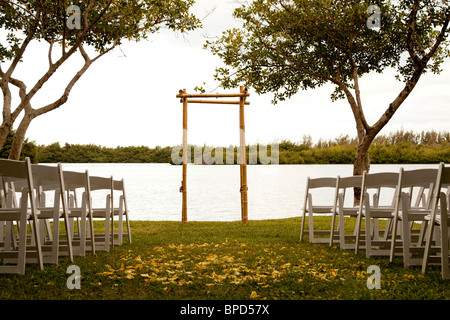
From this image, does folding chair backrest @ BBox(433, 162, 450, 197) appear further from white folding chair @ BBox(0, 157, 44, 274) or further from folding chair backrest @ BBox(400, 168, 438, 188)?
white folding chair @ BBox(0, 157, 44, 274)

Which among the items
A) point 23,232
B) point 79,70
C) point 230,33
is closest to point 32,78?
point 79,70

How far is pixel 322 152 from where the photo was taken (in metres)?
23.4

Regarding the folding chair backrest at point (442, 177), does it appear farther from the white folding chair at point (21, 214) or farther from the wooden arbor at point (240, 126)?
the wooden arbor at point (240, 126)

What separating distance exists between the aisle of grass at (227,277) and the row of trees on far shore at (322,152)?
13977 mm

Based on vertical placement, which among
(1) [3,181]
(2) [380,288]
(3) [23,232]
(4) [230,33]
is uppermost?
(4) [230,33]

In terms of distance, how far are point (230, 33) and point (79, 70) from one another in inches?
152

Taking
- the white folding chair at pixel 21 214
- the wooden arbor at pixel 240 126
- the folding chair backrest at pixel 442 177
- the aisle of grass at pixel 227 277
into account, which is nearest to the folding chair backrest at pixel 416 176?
the folding chair backrest at pixel 442 177

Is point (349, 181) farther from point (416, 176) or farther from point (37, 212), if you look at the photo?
point (37, 212)

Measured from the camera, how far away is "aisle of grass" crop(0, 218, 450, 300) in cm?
369

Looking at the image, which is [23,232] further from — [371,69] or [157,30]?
[371,69]

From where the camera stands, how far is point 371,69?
505 inches

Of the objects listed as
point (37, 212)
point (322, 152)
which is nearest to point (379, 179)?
point (37, 212)

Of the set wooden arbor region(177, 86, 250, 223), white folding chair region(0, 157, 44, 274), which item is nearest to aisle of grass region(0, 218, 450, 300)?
white folding chair region(0, 157, 44, 274)

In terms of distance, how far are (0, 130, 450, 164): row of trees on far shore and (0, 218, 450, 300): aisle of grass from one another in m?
14.0
